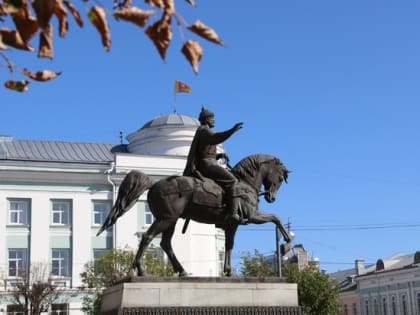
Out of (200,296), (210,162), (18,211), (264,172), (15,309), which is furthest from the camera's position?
(18,211)

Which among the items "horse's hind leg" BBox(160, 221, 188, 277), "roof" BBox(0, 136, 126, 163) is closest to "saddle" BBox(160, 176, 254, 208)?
"horse's hind leg" BBox(160, 221, 188, 277)

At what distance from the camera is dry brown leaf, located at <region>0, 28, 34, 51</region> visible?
3885 millimetres

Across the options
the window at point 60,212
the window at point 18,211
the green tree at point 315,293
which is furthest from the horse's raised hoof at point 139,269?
the green tree at point 315,293

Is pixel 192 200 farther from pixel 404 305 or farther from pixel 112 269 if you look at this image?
pixel 404 305

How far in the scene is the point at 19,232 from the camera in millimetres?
43938

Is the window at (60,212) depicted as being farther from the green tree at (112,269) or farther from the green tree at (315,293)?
the green tree at (315,293)

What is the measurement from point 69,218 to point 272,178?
31479 mm

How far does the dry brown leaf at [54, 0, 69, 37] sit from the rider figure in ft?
34.4

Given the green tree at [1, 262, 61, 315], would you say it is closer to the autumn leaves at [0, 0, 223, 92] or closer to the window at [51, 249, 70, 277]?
the window at [51, 249, 70, 277]

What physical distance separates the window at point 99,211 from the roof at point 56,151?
111 inches

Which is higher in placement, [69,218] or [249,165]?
[69,218]

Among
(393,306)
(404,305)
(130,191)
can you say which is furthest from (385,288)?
(130,191)

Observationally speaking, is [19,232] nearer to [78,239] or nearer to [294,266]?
[78,239]

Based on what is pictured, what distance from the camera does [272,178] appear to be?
15328 mm
